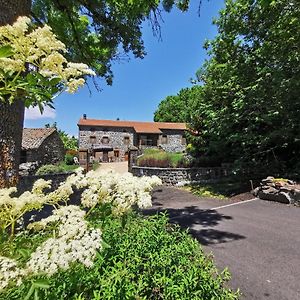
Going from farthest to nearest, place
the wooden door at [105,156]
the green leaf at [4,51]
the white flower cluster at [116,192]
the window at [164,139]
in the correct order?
the window at [164,139], the wooden door at [105,156], the white flower cluster at [116,192], the green leaf at [4,51]

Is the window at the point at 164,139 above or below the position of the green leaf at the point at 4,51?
above

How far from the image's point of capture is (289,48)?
36.0ft

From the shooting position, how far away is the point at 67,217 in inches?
59.6

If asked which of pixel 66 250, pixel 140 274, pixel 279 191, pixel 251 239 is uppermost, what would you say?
pixel 66 250

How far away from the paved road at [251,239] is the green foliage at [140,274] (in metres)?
1.40

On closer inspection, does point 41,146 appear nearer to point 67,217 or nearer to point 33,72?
point 67,217

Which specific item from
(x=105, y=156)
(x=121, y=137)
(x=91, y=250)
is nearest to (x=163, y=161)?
(x=91, y=250)

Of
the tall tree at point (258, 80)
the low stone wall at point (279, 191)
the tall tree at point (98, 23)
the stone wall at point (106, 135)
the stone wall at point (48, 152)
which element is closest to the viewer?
the tall tree at point (98, 23)

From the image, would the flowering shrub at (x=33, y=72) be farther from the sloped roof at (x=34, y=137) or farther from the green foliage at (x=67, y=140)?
the green foliage at (x=67, y=140)

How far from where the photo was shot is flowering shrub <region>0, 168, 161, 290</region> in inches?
44.1

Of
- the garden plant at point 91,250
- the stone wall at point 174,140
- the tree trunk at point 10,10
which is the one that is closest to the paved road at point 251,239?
the garden plant at point 91,250

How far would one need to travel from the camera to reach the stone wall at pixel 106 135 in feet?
138

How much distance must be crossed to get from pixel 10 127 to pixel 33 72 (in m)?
1.67

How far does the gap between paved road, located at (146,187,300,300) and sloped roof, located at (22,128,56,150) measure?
20.5 m
